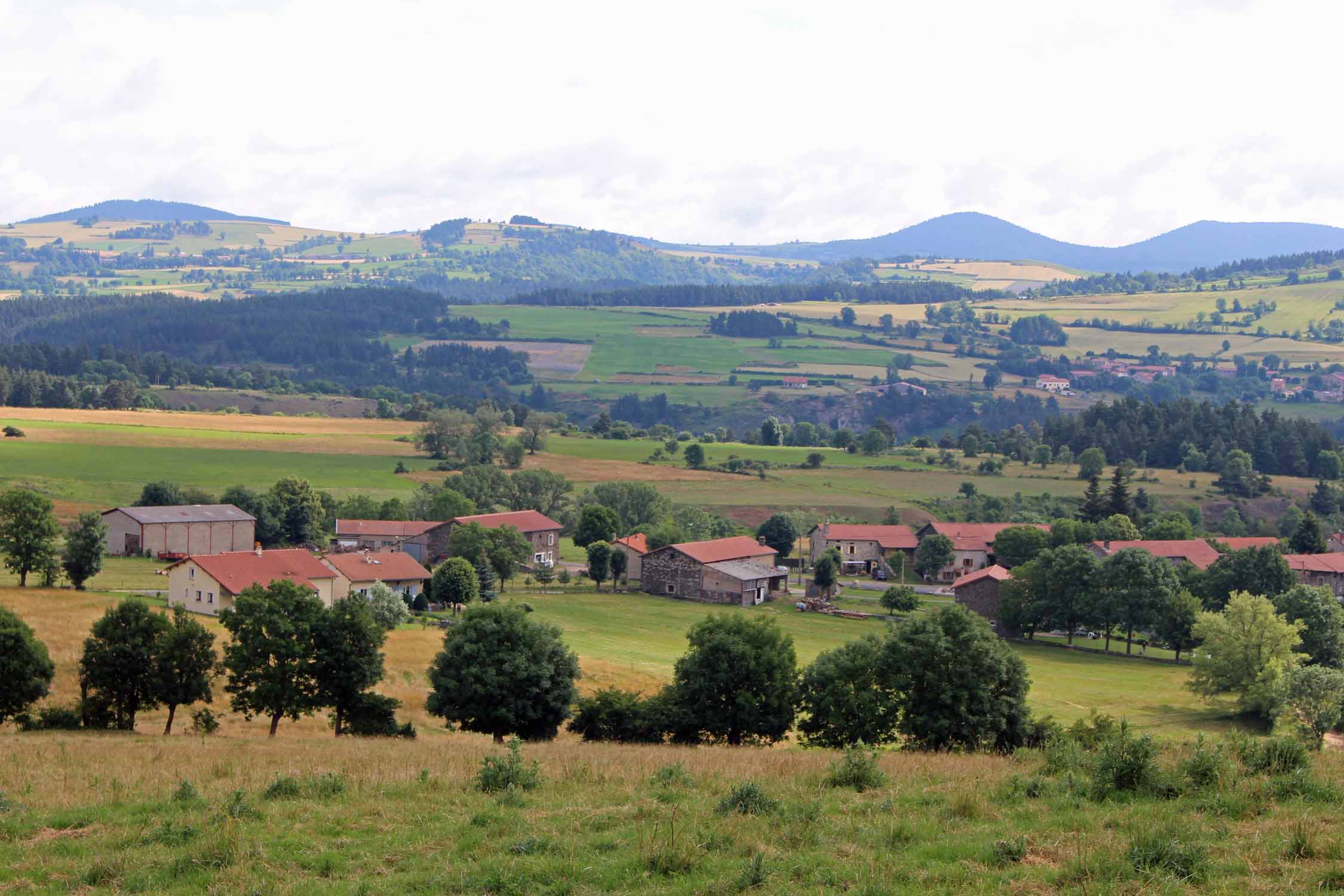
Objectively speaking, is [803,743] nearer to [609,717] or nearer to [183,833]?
[609,717]

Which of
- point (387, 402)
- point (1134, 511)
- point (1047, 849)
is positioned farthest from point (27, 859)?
point (387, 402)

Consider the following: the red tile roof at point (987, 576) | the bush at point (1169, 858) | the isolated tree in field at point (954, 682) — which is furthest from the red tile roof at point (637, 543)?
the bush at point (1169, 858)

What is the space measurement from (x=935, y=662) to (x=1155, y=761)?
1526 cm

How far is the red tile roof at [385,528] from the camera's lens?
89750mm

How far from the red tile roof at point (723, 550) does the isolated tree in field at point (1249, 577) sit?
2987cm

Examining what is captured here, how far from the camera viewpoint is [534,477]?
11206 cm

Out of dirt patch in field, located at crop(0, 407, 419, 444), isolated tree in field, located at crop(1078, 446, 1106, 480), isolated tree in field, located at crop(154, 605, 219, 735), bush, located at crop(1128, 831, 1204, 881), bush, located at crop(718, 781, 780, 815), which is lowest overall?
isolated tree in field, located at crop(1078, 446, 1106, 480)

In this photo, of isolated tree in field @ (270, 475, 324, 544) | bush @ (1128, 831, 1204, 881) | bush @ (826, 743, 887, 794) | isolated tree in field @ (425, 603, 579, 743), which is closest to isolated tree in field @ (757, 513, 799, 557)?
isolated tree in field @ (270, 475, 324, 544)

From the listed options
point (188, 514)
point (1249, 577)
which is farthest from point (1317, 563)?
point (188, 514)

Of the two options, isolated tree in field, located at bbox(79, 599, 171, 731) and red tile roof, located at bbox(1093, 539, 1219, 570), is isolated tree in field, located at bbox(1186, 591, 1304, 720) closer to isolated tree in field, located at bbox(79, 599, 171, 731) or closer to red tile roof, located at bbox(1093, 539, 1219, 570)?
red tile roof, located at bbox(1093, 539, 1219, 570)

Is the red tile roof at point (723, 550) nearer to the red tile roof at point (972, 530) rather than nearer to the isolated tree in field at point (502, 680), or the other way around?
the red tile roof at point (972, 530)

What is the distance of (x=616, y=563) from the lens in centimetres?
8600

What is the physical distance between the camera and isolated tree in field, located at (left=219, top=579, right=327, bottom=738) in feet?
112

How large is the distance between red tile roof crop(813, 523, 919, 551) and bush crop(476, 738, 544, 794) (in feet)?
274
